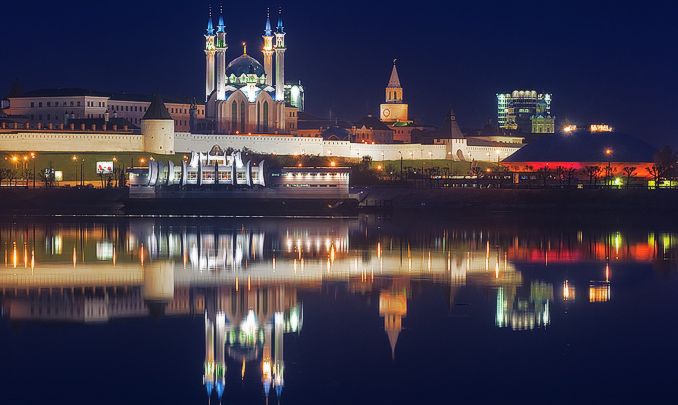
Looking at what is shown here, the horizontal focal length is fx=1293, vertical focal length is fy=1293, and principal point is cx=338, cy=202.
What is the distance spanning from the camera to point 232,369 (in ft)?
53.1

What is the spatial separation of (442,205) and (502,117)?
362 feet

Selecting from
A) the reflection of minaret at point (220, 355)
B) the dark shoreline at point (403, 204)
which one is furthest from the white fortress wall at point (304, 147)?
the reflection of minaret at point (220, 355)

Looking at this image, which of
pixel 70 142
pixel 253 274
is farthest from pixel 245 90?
pixel 253 274

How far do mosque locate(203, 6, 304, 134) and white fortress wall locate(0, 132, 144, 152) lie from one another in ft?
34.4

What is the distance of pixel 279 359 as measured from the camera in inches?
662

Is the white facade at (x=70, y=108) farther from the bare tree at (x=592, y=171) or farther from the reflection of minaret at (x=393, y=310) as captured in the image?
the reflection of minaret at (x=393, y=310)

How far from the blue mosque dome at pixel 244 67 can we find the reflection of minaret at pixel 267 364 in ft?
246

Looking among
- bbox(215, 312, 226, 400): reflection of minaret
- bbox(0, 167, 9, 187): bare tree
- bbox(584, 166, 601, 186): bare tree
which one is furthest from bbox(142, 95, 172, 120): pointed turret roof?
bbox(215, 312, 226, 400): reflection of minaret

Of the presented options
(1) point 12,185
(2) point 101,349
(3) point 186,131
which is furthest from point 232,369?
(3) point 186,131

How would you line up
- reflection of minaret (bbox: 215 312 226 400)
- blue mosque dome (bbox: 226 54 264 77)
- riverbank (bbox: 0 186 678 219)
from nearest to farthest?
1. reflection of minaret (bbox: 215 312 226 400)
2. riverbank (bbox: 0 186 678 219)
3. blue mosque dome (bbox: 226 54 264 77)

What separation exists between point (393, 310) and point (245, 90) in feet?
234

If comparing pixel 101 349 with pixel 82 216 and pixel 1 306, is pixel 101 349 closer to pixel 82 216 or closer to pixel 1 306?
pixel 1 306

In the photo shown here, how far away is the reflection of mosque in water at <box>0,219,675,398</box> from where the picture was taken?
19547mm

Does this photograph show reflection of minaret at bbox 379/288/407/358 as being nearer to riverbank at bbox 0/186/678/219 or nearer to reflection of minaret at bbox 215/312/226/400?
reflection of minaret at bbox 215/312/226/400
